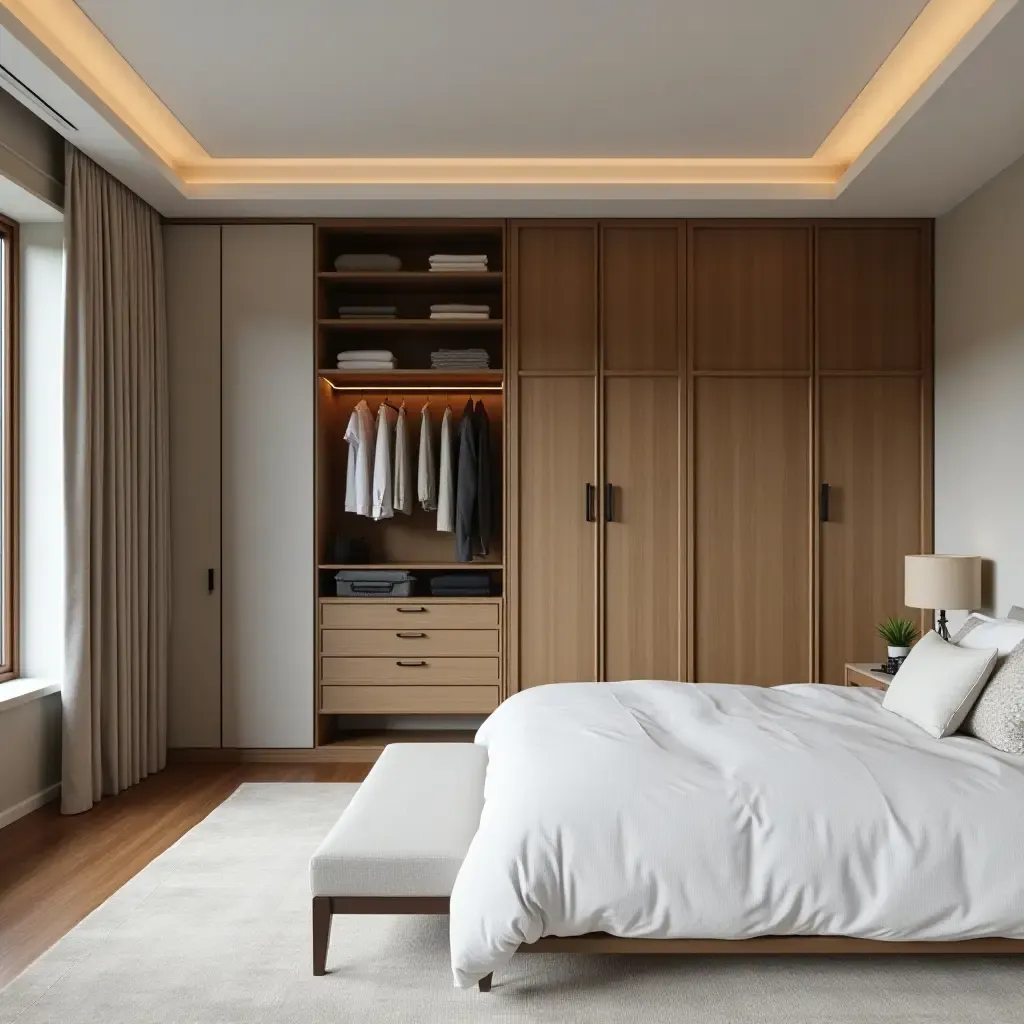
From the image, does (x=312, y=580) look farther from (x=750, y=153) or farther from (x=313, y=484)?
(x=750, y=153)

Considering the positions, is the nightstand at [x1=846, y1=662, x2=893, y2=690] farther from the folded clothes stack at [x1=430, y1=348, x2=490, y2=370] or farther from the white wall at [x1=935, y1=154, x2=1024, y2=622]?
the folded clothes stack at [x1=430, y1=348, x2=490, y2=370]

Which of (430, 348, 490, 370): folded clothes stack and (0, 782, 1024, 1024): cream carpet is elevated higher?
(430, 348, 490, 370): folded clothes stack

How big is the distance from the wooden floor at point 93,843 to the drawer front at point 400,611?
2.32 ft

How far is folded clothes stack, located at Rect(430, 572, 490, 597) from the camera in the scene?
5012 mm


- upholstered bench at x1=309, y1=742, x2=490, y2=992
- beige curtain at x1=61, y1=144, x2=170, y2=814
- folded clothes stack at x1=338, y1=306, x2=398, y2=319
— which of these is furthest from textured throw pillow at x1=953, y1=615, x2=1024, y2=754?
beige curtain at x1=61, y1=144, x2=170, y2=814

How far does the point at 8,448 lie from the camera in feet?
13.6

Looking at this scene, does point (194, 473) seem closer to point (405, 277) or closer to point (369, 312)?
point (369, 312)

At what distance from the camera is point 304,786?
441cm

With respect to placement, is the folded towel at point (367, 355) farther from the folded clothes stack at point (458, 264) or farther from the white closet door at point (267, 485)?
the folded clothes stack at point (458, 264)

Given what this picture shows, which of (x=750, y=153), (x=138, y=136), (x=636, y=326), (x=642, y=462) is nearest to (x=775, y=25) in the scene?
(x=750, y=153)

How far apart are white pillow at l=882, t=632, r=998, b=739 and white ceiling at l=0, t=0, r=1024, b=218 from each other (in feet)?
6.30

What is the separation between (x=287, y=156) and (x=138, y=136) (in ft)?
2.43

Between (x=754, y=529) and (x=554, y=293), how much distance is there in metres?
1.57

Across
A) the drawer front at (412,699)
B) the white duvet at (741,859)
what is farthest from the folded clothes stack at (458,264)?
the white duvet at (741,859)
